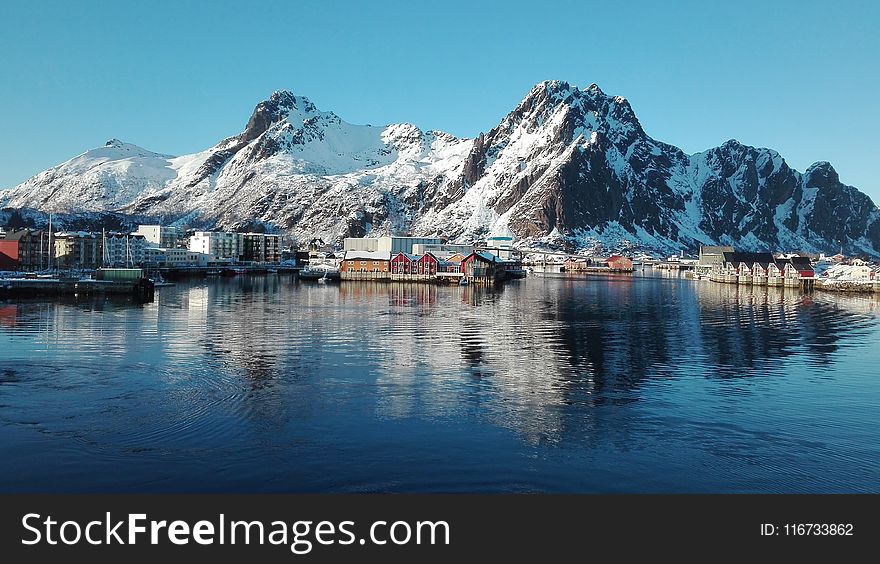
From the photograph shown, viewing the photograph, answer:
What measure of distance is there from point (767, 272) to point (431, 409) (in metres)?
137

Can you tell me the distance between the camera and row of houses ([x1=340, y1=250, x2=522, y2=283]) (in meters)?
126

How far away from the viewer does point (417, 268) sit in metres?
129

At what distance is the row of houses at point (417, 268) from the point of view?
125625mm

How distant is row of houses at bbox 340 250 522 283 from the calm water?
75705 millimetres

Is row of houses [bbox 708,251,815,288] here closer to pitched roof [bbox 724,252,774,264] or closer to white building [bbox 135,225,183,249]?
pitched roof [bbox 724,252,774,264]

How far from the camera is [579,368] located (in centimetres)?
3306

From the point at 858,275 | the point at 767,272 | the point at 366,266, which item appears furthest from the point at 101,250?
the point at 858,275

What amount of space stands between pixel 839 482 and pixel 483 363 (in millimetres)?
18681

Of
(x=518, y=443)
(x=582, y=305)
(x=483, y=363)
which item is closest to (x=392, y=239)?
(x=582, y=305)

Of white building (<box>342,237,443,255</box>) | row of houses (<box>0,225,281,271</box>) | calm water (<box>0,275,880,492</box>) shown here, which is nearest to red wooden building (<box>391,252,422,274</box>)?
row of houses (<box>0,225,281,271</box>)

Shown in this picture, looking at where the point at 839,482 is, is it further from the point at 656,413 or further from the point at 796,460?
the point at 656,413

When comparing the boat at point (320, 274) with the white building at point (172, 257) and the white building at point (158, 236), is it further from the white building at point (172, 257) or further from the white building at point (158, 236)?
the white building at point (158, 236)

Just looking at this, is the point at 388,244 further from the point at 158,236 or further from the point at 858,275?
the point at 858,275

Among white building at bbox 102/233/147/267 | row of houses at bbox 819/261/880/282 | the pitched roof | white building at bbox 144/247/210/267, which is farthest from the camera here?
the pitched roof
